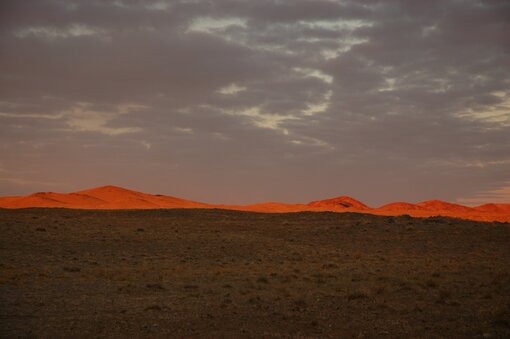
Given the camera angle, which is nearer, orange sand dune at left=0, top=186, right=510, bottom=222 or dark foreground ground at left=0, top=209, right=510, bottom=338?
dark foreground ground at left=0, top=209, right=510, bottom=338

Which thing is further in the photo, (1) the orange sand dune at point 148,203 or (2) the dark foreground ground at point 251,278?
(1) the orange sand dune at point 148,203

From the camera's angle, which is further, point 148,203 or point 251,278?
point 148,203

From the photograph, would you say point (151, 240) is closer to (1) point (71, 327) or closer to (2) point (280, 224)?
(2) point (280, 224)

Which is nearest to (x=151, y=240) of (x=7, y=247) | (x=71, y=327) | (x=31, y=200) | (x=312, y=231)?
(x=7, y=247)

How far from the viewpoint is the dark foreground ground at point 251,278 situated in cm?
1416

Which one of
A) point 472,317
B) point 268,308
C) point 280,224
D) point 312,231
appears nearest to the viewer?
point 472,317

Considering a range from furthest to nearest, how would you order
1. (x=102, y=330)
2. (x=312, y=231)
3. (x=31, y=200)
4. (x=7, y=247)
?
(x=31, y=200)
(x=312, y=231)
(x=7, y=247)
(x=102, y=330)

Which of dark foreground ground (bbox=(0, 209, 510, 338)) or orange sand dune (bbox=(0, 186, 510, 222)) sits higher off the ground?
orange sand dune (bbox=(0, 186, 510, 222))

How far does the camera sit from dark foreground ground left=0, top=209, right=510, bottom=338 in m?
14.2

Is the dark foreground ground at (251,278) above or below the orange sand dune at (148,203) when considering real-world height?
below

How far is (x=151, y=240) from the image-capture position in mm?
35812

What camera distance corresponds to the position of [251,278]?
882 inches

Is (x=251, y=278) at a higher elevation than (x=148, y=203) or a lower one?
lower

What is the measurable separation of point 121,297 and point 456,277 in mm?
13375
